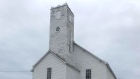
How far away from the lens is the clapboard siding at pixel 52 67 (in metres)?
30.1

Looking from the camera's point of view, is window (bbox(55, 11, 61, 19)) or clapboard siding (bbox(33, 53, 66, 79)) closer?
clapboard siding (bbox(33, 53, 66, 79))

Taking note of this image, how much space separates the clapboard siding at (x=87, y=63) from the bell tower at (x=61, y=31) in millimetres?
1200

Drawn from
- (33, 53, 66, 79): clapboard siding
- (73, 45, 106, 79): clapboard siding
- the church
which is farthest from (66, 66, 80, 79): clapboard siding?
(73, 45, 106, 79): clapboard siding

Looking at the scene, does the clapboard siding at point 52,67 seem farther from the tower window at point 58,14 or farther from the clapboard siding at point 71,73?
the tower window at point 58,14

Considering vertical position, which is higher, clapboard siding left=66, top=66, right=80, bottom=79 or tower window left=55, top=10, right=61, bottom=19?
tower window left=55, top=10, right=61, bottom=19

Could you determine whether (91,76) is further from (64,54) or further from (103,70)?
(64,54)

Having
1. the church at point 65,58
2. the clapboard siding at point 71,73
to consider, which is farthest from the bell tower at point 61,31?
the clapboard siding at point 71,73

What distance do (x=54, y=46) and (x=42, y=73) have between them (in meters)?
4.14

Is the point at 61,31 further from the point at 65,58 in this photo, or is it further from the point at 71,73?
the point at 71,73

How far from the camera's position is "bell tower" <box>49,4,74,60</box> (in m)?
32.7

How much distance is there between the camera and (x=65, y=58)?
104ft

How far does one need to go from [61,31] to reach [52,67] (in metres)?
5.38

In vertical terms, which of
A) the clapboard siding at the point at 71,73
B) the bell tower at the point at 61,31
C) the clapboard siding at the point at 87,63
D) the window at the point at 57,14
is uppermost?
the window at the point at 57,14

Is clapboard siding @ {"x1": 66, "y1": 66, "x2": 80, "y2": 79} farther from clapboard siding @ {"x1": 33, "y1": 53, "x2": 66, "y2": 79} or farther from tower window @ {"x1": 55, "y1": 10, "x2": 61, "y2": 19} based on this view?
tower window @ {"x1": 55, "y1": 10, "x2": 61, "y2": 19}
